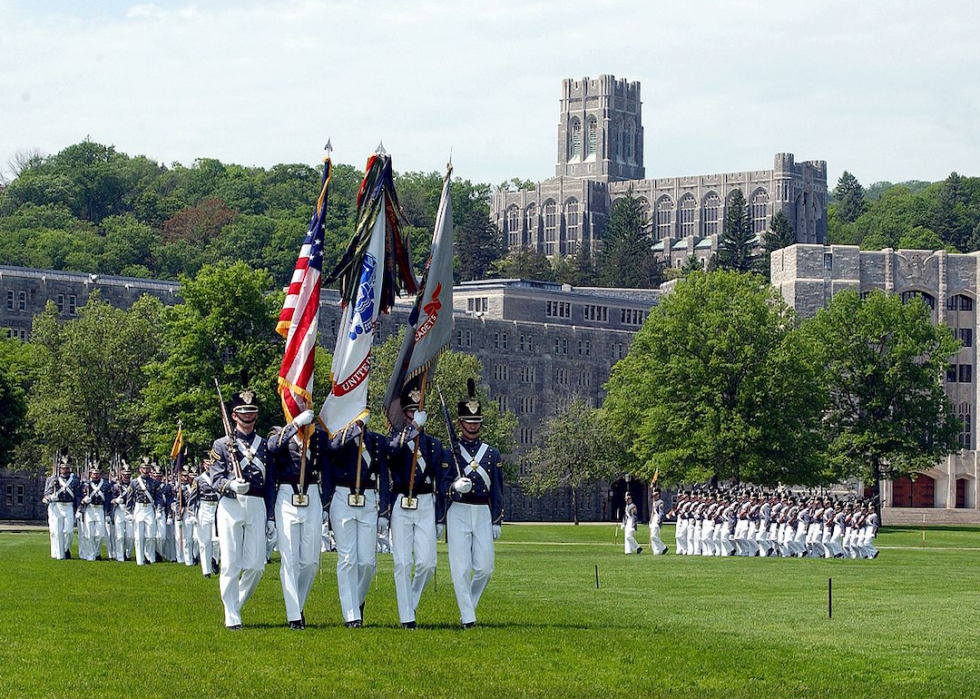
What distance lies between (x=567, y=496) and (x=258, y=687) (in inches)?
4182

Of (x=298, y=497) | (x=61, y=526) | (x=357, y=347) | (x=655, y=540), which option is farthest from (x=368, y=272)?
(x=655, y=540)

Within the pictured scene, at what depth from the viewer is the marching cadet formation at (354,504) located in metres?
21.5

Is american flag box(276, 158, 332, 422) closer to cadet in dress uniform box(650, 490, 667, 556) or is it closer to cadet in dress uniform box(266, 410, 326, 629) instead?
cadet in dress uniform box(266, 410, 326, 629)

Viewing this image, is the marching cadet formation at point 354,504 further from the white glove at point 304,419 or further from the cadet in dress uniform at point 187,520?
the cadet in dress uniform at point 187,520

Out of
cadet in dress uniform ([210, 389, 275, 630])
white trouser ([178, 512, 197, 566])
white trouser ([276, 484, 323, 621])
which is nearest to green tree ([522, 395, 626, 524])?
white trouser ([178, 512, 197, 566])

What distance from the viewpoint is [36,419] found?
85000mm

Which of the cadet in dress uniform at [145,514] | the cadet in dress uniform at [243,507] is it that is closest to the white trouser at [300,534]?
the cadet in dress uniform at [243,507]

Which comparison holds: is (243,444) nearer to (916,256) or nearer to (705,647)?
(705,647)

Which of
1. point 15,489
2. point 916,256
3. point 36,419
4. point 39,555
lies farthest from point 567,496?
point 39,555

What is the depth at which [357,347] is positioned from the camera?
24094mm

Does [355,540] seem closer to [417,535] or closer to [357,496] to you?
[357,496]

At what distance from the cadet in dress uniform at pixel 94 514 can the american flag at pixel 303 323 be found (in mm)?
18548

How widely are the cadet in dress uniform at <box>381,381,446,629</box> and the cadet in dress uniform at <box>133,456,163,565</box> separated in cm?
1784

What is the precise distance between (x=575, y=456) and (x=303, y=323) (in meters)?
86.3
